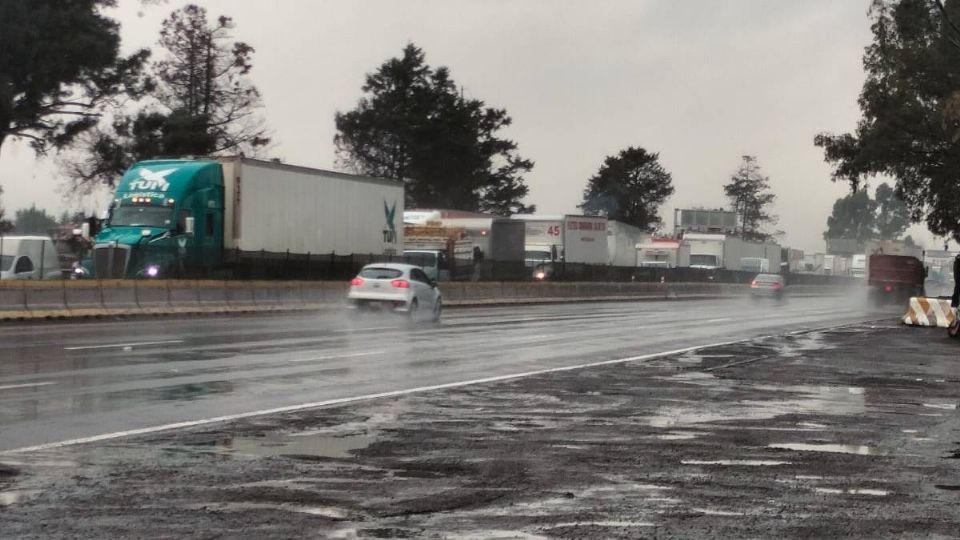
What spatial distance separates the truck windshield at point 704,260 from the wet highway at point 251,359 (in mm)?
46432

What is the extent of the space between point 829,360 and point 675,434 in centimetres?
1209

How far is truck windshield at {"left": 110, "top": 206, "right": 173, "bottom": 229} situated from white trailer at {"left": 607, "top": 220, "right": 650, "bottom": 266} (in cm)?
3347

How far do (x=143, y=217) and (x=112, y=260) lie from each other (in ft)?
5.20

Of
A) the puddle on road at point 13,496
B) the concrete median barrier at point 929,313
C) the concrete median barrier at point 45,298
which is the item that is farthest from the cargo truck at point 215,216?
the puddle on road at point 13,496

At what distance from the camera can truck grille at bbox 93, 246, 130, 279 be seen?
34.0 metres

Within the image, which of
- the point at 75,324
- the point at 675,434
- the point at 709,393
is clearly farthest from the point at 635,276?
the point at 675,434

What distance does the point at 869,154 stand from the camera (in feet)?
184

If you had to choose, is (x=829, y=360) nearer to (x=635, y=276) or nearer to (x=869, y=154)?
(x=869, y=154)

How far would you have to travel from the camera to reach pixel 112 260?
34000 mm

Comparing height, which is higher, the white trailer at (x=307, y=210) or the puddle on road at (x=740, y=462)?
the white trailer at (x=307, y=210)

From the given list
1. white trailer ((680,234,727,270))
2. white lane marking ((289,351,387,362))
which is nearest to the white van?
white lane marking ((289,351,387,362))

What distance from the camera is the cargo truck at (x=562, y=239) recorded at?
6041 cm

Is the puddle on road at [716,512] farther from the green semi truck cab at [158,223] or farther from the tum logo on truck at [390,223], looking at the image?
the tum logo on truck at [390,223]

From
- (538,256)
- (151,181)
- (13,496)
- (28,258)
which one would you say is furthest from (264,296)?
(13,496)
